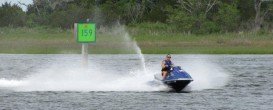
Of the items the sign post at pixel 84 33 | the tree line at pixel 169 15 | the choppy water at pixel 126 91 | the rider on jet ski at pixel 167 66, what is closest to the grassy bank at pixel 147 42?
the tree line at pixel 169 15

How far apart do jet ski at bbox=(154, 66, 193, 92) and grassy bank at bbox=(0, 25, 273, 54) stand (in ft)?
123

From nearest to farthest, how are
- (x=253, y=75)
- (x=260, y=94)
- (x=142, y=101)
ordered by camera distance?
(x=142, y=101), (x=260, y=94), (x=253, y=75)

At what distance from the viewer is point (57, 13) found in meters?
93.0

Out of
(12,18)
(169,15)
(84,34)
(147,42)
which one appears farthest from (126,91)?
(12,18)

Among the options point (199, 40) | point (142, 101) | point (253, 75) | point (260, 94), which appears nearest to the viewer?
point (142, 101)

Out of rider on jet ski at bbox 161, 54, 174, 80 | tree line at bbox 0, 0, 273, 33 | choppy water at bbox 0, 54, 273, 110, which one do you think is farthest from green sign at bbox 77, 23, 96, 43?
tree line at bbox 0, 0, 273, 33

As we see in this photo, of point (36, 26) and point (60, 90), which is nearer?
point (60, 90)

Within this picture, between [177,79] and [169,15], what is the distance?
53024mm

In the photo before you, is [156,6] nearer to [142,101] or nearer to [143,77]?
[143,77]

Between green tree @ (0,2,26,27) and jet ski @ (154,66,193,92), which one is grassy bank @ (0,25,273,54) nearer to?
green tree @ (0,2,26,27)

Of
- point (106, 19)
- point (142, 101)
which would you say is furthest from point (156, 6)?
point (142, 101)

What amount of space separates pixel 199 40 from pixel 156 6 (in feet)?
50.2

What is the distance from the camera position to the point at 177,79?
36125 mm

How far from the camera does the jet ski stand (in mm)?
36188
